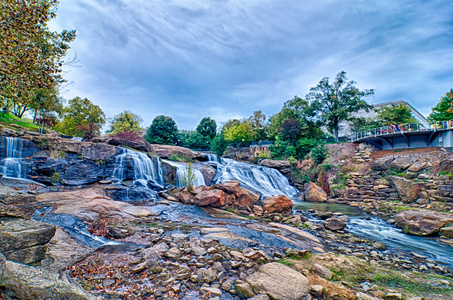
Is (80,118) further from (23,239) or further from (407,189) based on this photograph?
(407,189)

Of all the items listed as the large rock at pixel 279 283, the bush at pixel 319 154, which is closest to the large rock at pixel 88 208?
the large rock at pixel 279 283

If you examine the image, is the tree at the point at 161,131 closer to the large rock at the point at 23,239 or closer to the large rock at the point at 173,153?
the large rock at the point at 173,153

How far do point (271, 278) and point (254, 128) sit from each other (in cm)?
3771

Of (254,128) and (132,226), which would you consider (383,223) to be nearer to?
(132,226)

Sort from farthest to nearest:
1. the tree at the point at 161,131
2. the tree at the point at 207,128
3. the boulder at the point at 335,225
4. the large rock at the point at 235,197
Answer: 1. the tree at the point at 207,128
2. the tree at the point at 161,131
3. the large rock at the point at 235,197
4. the boulder at the point at 335,225

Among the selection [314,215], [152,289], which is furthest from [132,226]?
[314,215]

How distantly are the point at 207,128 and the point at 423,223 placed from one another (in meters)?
38.2

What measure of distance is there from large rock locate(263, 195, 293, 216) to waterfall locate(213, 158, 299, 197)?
263 inches

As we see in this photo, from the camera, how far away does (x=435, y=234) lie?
8.13 m

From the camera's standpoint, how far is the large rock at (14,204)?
117 inches

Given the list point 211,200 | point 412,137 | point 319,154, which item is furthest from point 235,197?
point 412,137

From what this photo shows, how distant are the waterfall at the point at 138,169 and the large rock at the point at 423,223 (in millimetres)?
13006

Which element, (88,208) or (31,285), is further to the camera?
(88,208)

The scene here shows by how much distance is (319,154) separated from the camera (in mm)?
23484
